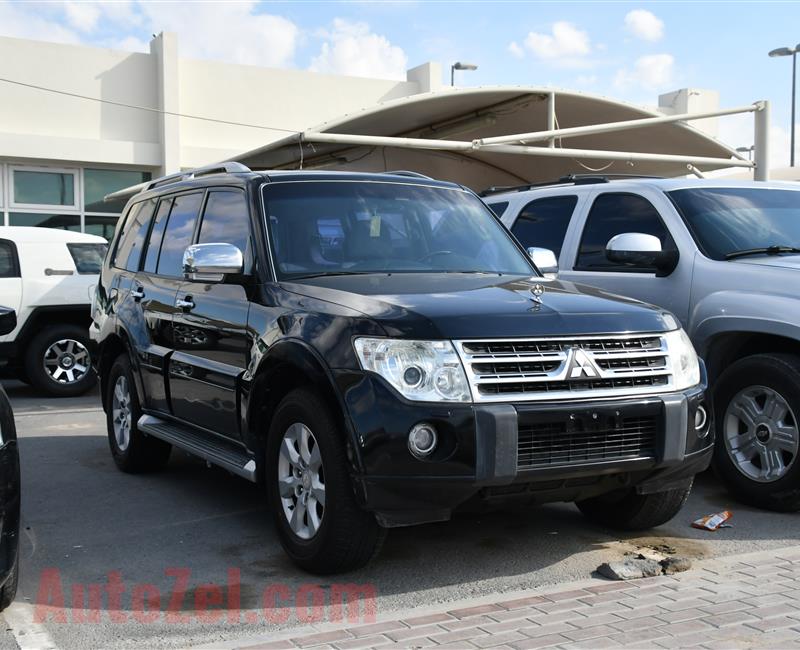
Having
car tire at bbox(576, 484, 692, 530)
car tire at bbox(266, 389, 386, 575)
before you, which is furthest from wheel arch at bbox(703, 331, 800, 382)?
car tire at bbox(266, 389, 386, 575)

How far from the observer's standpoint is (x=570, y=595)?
442cm

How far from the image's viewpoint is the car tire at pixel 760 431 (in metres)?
5.68

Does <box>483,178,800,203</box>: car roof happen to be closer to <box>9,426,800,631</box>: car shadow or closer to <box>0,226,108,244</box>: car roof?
<box>9,426,800,631</box>: car shadow

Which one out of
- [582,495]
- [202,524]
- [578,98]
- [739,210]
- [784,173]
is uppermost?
[578,98]

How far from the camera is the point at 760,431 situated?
19.3 ft

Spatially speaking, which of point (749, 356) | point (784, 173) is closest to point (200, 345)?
point (749, 356)

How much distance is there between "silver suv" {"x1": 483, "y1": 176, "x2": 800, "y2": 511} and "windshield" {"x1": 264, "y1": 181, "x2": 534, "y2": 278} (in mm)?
404

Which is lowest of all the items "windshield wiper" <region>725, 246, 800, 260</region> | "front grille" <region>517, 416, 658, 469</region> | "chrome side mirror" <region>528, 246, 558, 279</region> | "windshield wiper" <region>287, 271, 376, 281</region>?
"front grille" <region>517, 416, 658, 469</region>

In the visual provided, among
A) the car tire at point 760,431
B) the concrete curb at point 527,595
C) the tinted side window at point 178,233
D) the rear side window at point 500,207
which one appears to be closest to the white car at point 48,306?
the tinted side window at point 178,233

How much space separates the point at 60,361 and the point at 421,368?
858 centimetres

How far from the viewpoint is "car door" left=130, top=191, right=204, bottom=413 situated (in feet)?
20.7

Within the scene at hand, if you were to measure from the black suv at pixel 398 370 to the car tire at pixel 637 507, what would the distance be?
1 centimetres

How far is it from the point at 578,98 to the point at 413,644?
52.3 feet

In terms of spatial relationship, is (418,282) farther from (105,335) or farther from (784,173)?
(784,173)
